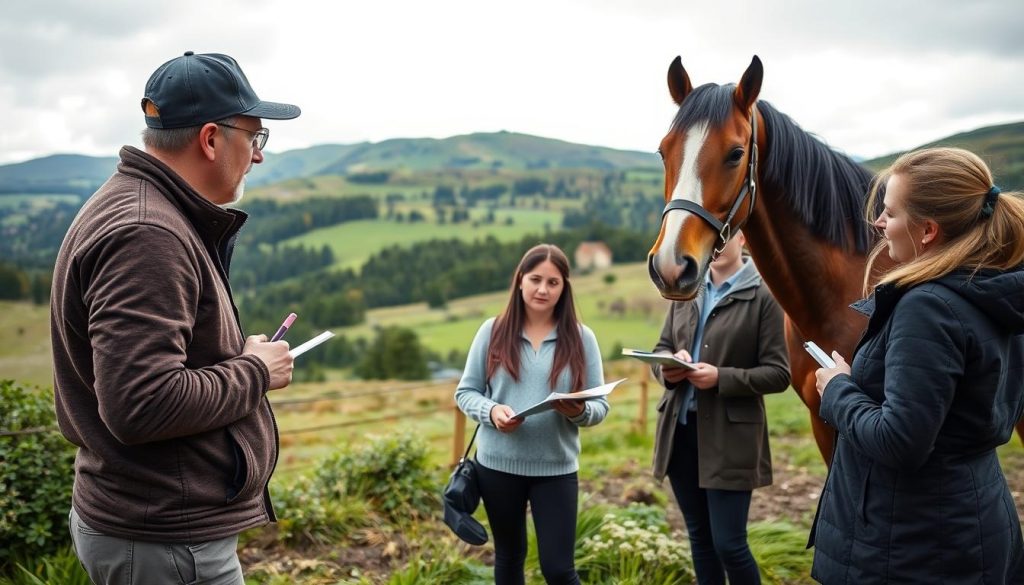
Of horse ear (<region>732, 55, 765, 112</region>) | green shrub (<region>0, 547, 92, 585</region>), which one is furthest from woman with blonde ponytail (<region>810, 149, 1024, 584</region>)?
green shrub (<region>0, 547, 92, 585</region>)

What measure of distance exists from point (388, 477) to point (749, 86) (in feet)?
12.9

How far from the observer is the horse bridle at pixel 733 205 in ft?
9.19

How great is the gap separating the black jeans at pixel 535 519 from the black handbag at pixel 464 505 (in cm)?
5

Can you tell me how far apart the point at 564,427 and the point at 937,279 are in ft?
6.07

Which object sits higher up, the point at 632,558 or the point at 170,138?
the point at 170,138

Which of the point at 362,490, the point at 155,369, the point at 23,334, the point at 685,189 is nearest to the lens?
the point at 155,369

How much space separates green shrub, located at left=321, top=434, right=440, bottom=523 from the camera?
17.7ft

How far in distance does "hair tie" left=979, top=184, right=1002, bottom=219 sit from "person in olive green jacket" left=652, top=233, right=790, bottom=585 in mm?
1529

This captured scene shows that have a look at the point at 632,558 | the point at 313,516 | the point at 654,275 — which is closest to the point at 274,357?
the point at 654,275

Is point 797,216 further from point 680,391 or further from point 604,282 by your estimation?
point 604,282

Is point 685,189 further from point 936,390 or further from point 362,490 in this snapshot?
point 362,490

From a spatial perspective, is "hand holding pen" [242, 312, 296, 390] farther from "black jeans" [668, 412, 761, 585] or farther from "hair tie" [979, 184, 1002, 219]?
"black jeans" [668, 412, 761, 585]

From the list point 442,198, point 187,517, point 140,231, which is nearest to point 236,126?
point 140,231

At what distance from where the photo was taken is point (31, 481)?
3682 millimetres
